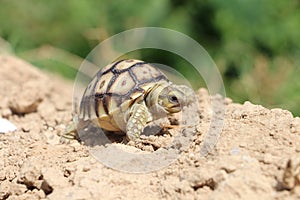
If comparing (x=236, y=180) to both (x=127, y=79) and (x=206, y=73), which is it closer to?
(x=127, y=79)

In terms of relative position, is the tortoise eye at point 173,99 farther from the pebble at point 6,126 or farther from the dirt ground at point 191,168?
the pebble at point 6,126

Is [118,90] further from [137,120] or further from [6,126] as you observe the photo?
[6,126]

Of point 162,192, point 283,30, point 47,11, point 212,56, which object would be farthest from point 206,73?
point 162,192

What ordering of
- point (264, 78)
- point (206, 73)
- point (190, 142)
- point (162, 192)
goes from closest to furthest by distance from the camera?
point (162, 192) < point (190, 142) < point (264, 78) < point (206, 73)

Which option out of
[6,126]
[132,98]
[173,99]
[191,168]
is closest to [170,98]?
[173,99]

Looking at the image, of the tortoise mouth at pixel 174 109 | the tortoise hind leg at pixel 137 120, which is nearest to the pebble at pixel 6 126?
the tortoise hind leg at pixel 137 120

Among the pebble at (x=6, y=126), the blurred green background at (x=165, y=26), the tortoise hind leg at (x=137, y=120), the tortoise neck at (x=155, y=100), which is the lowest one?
the pebble at (x=6, y=126)
